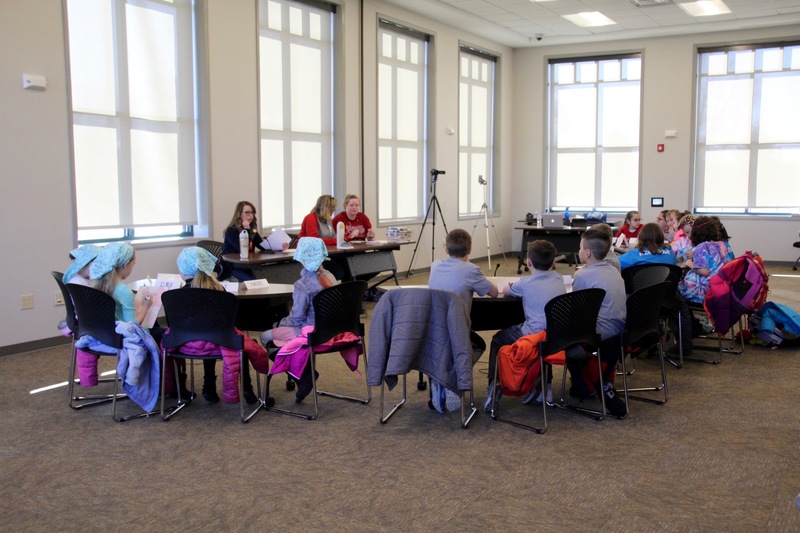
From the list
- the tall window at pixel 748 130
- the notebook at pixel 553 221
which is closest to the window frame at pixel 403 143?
the notebook at pixel 553 221

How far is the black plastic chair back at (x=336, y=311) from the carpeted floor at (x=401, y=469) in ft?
1.64

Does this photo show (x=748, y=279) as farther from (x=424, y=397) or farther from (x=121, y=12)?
(x=121, y=12)

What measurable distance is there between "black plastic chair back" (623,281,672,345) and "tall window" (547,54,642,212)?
8452 millimetres

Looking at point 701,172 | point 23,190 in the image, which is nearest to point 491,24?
point 701,172

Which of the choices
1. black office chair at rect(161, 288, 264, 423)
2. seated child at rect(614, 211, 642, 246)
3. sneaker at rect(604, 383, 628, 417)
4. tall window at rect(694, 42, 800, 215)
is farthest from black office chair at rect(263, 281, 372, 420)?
tall window at rect(694, 42, 800, 215)

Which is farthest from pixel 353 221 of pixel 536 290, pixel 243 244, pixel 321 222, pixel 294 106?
pixel 536 290

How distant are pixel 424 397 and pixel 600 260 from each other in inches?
54.8

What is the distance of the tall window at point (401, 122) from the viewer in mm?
10031

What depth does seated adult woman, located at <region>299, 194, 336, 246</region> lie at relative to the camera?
25.0ft

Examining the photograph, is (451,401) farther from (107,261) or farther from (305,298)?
(107,261)

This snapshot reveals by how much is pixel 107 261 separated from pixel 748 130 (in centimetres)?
1055

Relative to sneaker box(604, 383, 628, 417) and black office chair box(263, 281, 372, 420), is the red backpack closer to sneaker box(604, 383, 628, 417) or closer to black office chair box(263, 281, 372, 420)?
sneaker box(604, 383, 628, 417)

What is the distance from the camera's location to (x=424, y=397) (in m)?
4.86

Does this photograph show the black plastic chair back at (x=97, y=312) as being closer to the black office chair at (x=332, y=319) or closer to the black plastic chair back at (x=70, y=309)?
the black plastic chair back at (x=70, y=309)
